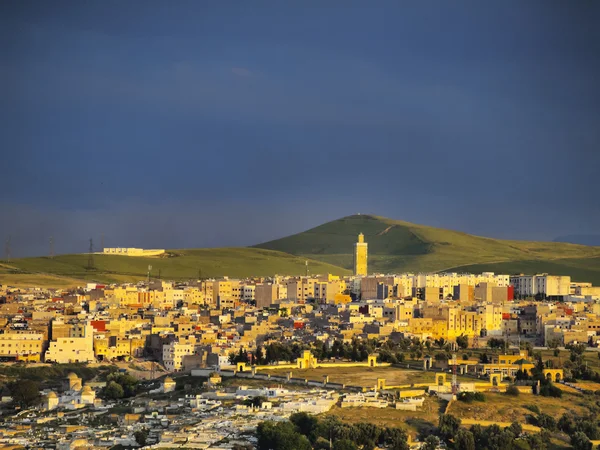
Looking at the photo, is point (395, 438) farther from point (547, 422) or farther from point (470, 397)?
point (470, 397)

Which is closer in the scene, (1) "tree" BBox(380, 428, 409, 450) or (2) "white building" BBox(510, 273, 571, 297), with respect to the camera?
(1) "tree" BBox(380, 428, 409, 450)

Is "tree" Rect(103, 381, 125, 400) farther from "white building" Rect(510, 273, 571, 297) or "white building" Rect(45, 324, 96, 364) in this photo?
"white building" Rect(510, 273, 571, 297)

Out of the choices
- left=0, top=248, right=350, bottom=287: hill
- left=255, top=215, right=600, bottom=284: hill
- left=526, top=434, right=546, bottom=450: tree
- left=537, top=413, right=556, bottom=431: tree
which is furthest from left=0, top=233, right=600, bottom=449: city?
left=255, top=215, right=600, bottom=284: hill

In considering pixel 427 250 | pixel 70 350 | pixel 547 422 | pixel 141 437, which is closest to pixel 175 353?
pixel 70 350

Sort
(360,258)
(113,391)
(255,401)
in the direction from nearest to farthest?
(255,401) < (113,391) < (360,258)

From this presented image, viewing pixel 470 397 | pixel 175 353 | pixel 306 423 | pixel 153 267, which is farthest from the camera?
pixel 153 267

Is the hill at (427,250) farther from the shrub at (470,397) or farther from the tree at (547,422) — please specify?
the tree at (547,422)
